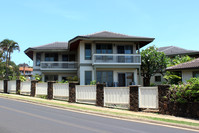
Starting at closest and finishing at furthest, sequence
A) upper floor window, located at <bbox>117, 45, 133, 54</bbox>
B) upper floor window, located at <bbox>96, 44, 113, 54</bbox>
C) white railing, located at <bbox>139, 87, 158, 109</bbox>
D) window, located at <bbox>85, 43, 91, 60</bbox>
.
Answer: white railing, located at <bbox>139, 87, 158, 109</bbox>
window, located at <bbox>85, 43, 91, 60</bbox>
upper floor window, located at <bbox>96, 44, 113, 54</bbox>
upper floor window, located at <bbox>117, 45, 133, 54</bbox>

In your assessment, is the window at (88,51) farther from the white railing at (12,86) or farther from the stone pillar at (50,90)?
the white railing at (12,86)

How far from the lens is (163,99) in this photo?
40.3ft

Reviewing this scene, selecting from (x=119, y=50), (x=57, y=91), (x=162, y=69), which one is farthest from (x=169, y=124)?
(x=162, y=69)

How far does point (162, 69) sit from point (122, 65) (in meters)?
8.30

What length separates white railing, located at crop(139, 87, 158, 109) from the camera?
41.5 ft

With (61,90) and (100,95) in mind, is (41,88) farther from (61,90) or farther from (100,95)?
(100,95)

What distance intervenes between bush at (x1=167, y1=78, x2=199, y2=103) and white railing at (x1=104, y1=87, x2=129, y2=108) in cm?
300

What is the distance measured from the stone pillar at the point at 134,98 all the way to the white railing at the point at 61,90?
6032mm

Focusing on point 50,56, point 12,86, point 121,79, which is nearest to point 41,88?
point 12,86

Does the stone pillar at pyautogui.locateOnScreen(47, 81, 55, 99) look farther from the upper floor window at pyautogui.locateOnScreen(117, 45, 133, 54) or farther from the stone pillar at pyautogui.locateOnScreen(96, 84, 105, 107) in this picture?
the upper floor window at pyautogui.locateOnScreen(117, 45, 133, 54)

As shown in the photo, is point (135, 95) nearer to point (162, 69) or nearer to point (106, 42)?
point (106, 42)

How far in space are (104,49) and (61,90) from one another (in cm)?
875

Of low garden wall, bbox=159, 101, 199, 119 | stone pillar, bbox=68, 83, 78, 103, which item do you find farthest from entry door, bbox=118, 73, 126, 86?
low garden wall, bbox=159, 101, 199, 119

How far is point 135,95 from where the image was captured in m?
13.2
